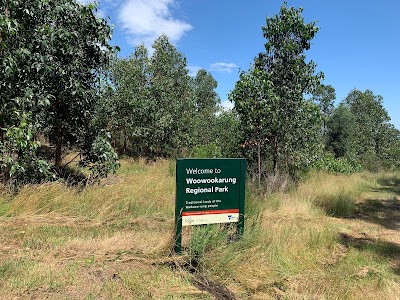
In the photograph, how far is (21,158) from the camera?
6559 millimetres

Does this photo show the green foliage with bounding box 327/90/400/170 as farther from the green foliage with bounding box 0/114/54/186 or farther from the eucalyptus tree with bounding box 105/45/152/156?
the green foliage with bounding box 0/114/54/186

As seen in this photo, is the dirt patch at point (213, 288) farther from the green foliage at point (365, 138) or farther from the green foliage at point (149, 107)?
the green foliage at point (365, 138)

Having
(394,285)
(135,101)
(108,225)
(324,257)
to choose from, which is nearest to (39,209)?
(108,225)

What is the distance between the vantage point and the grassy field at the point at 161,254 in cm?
353

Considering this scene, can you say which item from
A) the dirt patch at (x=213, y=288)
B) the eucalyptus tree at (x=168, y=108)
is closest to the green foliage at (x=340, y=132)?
the eucalyptus tree at (x=168, y=108)

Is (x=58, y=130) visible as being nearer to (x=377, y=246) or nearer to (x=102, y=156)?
(x=102, y=156)

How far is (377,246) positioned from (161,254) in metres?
4.00

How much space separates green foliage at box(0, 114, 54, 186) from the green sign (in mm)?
3094

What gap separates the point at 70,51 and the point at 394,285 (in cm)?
722

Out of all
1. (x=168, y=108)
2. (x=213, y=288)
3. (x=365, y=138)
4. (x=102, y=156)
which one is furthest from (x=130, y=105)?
(x=365, y=138)

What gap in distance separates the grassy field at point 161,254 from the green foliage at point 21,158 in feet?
1.43

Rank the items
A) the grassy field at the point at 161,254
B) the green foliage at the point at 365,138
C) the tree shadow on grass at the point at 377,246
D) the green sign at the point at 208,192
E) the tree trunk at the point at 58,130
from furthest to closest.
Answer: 1. the green foliage at the point at 365,138
2. the tree trunk at the point at 58,130
3. the tree shadow on grass at the point at 377,246
4. the green sign at the point at 208,192
5. the grassy field at the point at 161,254

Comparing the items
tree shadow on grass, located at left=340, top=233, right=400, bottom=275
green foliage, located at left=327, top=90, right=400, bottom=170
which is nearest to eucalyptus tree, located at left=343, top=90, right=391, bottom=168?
green foliage, located at left=327, top=90, right=400, bottom=170

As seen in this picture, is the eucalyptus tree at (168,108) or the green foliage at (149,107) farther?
the eucalyptus tree at (168,108)
